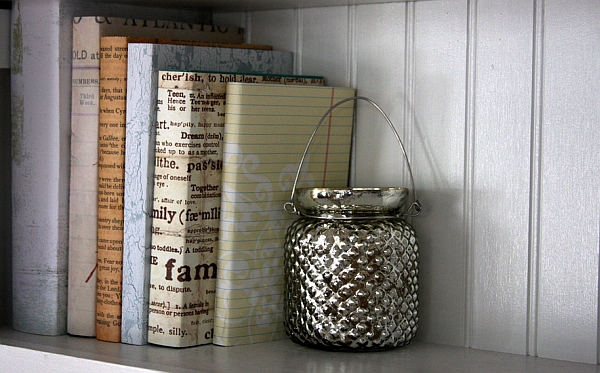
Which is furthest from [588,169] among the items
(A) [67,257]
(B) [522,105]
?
(A) [67,257]

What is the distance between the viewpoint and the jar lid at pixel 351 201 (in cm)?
91

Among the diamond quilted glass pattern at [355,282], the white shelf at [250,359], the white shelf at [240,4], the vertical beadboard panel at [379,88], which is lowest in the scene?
the white shelf at [250,359]

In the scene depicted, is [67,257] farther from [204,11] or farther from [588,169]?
[588,169]

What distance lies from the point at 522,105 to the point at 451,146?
0.29ft

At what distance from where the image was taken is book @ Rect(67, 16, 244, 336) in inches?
37.8

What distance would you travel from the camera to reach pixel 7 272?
3.49 ft

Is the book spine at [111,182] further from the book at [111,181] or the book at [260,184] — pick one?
the book at [260,184]

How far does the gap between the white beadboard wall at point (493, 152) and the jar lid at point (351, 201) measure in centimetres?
7

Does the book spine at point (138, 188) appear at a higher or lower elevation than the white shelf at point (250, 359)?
higher

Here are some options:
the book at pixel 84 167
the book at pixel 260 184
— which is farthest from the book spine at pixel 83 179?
the book at pixel 260 184

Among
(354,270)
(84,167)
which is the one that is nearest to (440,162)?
(354,270)

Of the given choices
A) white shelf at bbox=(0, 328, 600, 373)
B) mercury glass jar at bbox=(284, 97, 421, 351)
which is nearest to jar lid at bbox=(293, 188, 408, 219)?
mercury glass jar at bbox=(284, 97, 421, 351)

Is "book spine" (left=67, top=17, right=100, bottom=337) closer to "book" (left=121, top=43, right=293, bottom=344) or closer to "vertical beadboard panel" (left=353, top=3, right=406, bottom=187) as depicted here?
"book" (left=121, top=43, right=293, bottom=344)

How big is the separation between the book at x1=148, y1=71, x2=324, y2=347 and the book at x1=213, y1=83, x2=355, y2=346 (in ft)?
0.04
